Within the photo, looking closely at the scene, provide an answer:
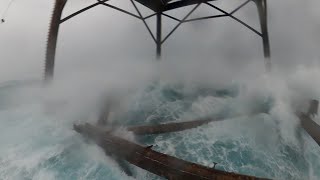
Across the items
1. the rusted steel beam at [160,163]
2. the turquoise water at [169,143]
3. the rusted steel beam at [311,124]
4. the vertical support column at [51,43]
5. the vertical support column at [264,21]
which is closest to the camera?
the rusted steel beam at [160,163]

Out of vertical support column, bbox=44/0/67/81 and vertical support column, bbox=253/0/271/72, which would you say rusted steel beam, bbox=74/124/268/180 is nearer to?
vertical support column, bbox=44/0/67/81

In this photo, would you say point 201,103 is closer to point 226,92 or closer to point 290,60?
point 226,92

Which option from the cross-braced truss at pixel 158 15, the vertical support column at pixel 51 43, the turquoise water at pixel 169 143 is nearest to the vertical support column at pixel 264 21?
the cross-braced truss at pixel 158 15

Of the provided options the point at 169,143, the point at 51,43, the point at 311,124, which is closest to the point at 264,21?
the point at 311,124

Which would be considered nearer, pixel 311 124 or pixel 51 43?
pixel 311 124

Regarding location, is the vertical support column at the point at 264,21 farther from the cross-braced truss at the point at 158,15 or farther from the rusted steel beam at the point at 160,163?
the rusted steel beam at the point at 160,163

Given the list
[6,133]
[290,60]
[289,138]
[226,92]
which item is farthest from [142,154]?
[290,60]

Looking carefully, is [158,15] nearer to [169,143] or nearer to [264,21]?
[264,21]
